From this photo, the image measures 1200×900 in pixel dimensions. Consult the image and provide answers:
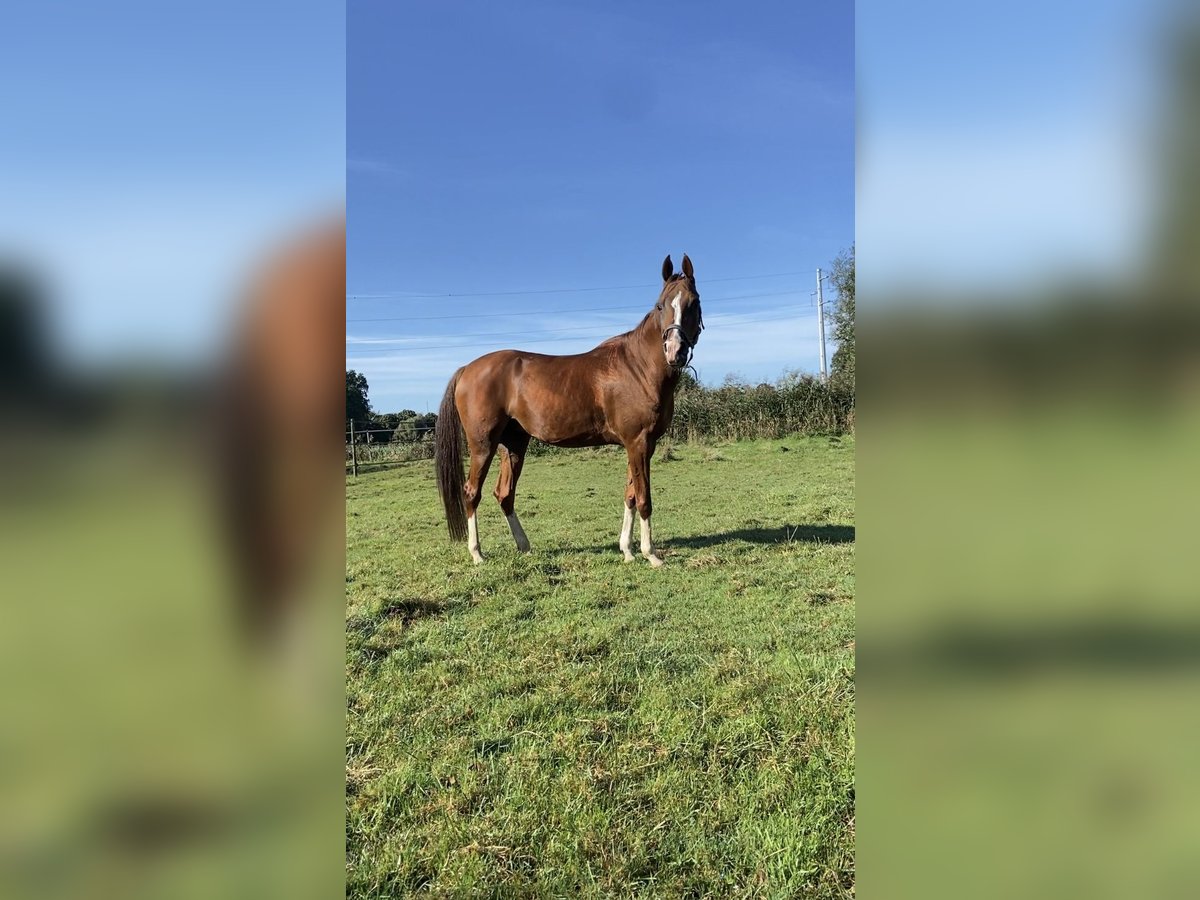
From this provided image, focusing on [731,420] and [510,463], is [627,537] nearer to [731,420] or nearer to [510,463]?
[510,463]

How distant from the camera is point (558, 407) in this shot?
688 cm

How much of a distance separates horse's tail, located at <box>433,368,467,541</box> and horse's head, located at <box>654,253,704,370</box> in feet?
8.03

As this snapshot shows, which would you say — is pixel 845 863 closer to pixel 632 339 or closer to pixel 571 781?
pixel 571 781

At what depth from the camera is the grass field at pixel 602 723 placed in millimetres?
1881

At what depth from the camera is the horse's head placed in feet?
19.7

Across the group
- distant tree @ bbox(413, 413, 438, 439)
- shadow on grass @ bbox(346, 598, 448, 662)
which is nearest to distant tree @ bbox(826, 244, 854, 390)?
shadow on grass @ bbox(346, 598, 448, 662)

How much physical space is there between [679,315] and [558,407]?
1.66 meters
